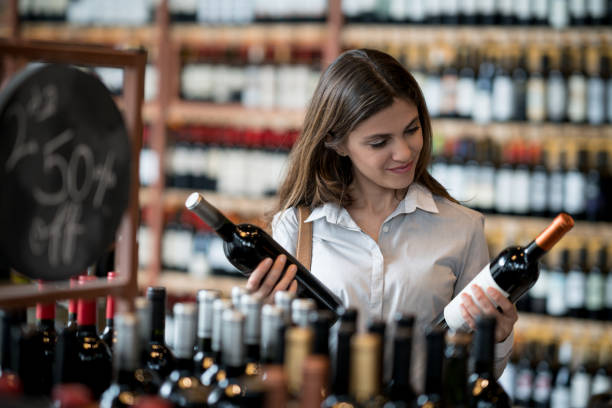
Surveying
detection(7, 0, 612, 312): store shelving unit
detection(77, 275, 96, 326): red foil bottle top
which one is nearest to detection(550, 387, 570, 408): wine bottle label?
detection(7, 0, 612, 312): store shelving unit

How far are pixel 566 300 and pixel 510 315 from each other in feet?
5.70

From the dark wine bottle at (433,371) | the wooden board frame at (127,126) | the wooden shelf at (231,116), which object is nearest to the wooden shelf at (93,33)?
the wooden shelf at (231,116)

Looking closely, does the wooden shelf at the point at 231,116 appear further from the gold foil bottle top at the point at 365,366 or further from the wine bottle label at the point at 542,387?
the gold foil bottle top at the point at 365,366

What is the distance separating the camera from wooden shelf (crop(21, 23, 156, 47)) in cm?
384

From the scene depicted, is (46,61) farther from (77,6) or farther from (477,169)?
(77,6)

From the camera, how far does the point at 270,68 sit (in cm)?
353

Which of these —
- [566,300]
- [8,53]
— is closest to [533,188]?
[566,300]

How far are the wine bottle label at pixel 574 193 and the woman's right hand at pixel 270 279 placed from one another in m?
1.86

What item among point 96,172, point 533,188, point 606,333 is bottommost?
point 606,333

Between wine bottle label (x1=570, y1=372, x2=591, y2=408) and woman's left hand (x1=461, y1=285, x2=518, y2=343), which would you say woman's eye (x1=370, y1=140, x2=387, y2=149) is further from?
wine bottle label (x1=570, y1=372, x2=591, y2=408)

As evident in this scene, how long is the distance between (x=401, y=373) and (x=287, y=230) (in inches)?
33.4

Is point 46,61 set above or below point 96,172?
above

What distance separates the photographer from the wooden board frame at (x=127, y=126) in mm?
953

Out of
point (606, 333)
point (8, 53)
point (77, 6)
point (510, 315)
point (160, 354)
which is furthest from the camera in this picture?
point (77, 6)
